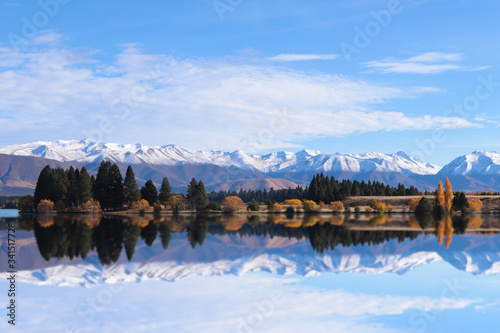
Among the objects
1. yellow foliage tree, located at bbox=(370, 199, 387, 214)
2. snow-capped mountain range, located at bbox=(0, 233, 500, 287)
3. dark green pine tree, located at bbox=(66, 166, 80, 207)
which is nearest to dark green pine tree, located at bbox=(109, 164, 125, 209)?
dark green pine tree, located at bbox=(66, 166, 80, 207)

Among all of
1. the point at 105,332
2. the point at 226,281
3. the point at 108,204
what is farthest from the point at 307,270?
the point at 108,204

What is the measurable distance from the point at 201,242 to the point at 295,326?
37.4 meters

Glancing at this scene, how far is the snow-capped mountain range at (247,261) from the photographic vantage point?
3670 cm

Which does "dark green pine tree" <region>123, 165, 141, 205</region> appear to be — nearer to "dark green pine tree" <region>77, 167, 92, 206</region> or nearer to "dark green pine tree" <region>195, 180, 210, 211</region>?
"dark green pine tree" <region>77, 167, 92, 206</region>

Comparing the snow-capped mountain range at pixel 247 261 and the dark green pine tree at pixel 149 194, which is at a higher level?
the dark green pine tree at pixel 149 194

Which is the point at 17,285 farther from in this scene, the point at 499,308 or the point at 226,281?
the point at 499,308

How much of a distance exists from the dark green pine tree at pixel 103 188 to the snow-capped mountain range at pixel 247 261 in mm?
105959

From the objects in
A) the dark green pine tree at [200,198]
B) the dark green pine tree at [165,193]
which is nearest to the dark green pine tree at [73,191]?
the dark green pine tree at [165,193]

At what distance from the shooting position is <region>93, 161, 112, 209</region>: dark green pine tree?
16538 cm

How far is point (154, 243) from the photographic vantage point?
57.8m

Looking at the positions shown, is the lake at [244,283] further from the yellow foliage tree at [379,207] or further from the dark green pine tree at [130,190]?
the yellow foliage tree at [379,207]

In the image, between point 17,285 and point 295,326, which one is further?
point 17,285

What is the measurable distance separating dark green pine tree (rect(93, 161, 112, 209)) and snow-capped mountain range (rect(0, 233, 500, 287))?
348 feet

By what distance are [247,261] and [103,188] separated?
132 metres
